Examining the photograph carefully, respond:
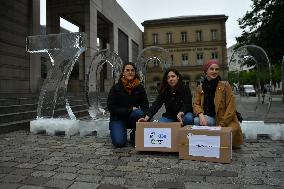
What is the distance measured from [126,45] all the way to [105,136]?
28.1m

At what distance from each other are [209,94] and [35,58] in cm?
1304

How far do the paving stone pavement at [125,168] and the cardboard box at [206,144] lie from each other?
121mm

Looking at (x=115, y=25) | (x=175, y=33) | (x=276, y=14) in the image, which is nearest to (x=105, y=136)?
(x=276, y=14)

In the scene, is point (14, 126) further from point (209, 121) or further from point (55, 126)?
point (209, 121)

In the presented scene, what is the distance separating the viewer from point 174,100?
5.92m

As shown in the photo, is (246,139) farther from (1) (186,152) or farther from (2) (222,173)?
(2) (222,173)

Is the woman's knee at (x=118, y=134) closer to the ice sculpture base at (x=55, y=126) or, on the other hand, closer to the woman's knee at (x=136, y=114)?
the woman's knee at (x=136, y=114)

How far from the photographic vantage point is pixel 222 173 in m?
4.23

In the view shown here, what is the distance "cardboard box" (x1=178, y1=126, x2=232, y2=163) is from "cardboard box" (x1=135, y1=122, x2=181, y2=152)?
Answer: 0.24 metres

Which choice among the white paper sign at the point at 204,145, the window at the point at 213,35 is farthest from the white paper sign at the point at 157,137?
the window at the point at 213,35

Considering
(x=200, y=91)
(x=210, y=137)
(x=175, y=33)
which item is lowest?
(x=210, y=137)

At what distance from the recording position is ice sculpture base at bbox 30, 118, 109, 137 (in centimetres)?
730

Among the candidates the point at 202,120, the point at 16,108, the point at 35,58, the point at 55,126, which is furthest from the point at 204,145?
the point at 35,58

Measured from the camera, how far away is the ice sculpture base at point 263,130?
6.53m
